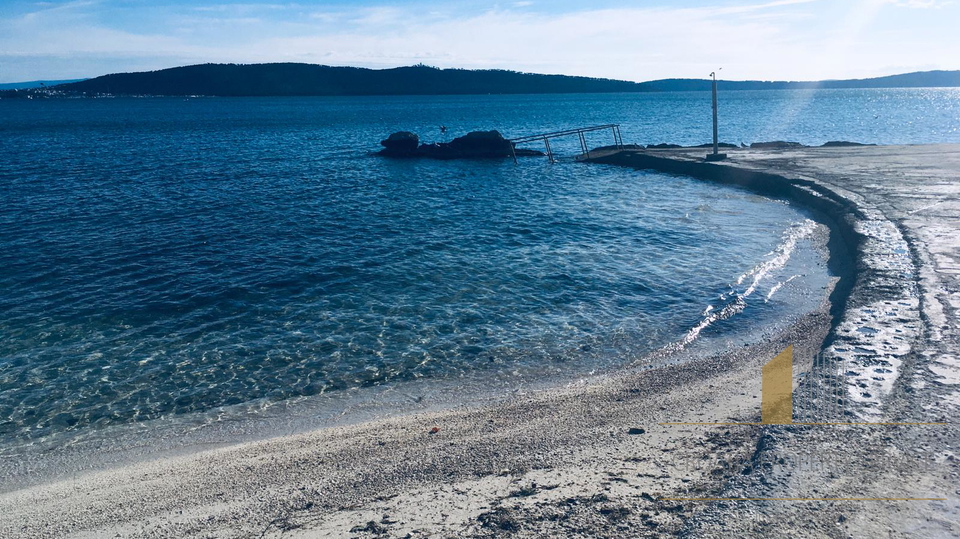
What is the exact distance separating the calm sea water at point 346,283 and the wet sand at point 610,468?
6.90ft

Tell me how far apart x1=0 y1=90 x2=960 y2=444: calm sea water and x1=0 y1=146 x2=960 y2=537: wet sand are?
2102mm

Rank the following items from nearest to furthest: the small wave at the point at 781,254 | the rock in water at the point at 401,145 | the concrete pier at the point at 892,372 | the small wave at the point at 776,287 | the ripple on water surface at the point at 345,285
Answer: the concrete pier at the point at 892,372
the ripple on water surface at the point at 345,285
the small wave at the point at 776,287
the small wave at the point at 781,254
the rock in water at the point at 401,145

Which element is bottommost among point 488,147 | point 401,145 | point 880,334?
point 880,334

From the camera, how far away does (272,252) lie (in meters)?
21.5

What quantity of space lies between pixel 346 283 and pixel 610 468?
11.8 meters

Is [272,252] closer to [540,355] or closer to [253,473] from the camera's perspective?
[540,355]

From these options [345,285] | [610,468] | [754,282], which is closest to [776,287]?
[754,282]

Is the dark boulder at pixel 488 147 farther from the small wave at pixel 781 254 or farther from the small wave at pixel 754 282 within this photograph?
the small wave at pixel 754 282

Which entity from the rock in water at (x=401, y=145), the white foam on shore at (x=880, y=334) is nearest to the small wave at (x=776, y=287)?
the white foam on shore at (x=880, y=334)

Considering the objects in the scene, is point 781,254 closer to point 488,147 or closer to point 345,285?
point 345,285

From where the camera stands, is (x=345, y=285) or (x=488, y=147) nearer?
(x=345, y=285)

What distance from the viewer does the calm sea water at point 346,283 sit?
1223cm

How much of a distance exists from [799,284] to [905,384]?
27.2 feet

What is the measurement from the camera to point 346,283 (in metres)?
17.9
